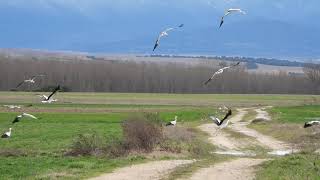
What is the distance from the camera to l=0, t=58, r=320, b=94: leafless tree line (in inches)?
6255

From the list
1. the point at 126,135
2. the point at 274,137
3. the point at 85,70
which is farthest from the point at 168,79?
the point at 126,135

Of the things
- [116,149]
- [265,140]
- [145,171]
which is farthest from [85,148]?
[265,140]

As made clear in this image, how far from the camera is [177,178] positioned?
22.0 metres

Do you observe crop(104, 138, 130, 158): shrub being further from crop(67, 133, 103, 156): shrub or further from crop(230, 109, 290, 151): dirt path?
crop(230, 109, 290, 151): dirt path

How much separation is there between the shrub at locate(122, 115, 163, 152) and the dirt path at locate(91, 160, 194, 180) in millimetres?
3861

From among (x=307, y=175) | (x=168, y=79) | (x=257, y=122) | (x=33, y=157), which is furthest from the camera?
(x=168, y=79)

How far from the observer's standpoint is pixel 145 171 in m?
24.3

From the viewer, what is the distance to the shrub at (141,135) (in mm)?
31594

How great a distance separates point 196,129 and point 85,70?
12058 centimetres

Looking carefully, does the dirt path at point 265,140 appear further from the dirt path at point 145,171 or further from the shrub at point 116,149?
the dirt path at point 145,171

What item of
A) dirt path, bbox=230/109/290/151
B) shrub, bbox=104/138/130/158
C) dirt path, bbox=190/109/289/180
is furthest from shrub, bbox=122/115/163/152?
dirt path, bbox=230/109/290/151

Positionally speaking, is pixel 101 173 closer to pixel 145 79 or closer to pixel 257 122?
pixel 257 122

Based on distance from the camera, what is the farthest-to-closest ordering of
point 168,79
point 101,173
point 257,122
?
point 168,79
point 257,122
point 101,173

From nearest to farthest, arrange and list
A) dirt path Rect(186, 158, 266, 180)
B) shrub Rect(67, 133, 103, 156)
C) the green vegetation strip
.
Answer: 1. the green vegetation strip
2. dirt path Rect(186, 158, 266, 180)
3. shrub Rect(67, 133, 103, 156)
